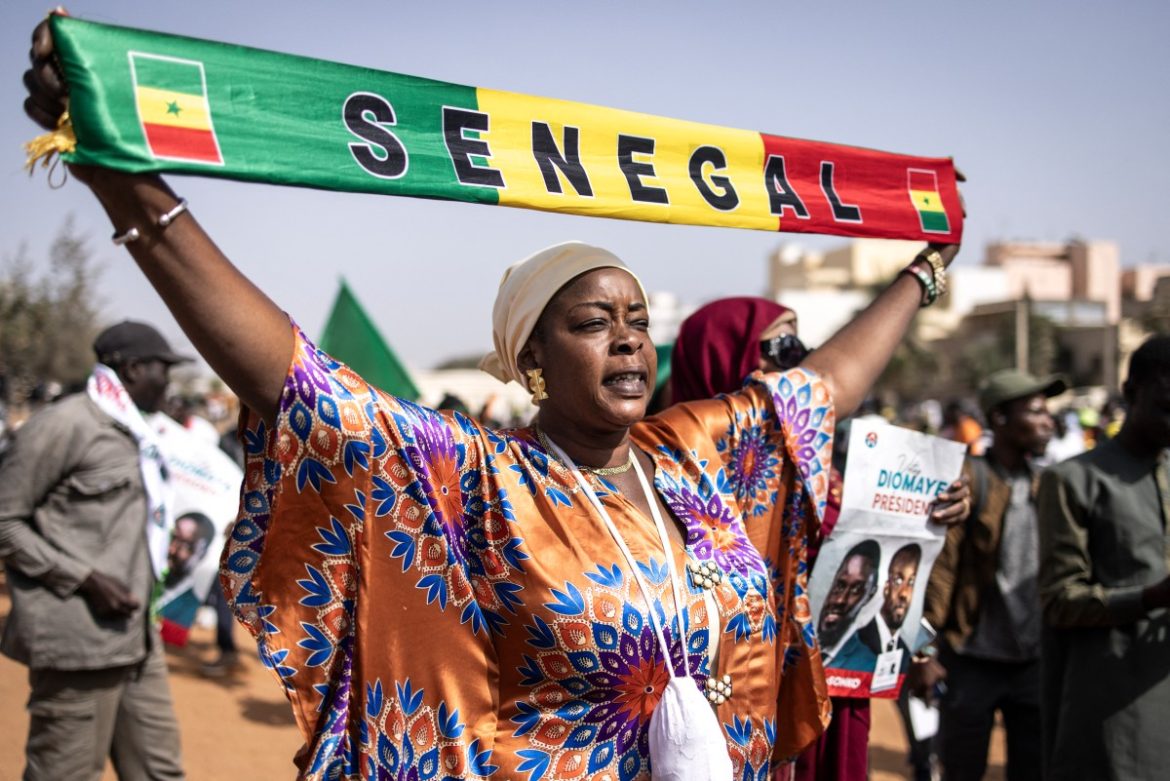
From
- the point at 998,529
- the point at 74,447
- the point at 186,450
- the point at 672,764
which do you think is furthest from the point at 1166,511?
the point at 186,450

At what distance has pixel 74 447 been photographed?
419cm

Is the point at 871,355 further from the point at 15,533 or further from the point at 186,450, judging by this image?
the point at 186,450

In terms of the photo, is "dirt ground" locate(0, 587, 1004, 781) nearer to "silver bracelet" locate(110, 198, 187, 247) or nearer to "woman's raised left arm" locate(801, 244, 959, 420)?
"woman's raised left arm" locate(801, 244, 959, 420)

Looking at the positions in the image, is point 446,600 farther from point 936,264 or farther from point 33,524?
point 33,524

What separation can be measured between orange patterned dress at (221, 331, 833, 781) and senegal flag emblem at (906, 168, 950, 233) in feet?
4.81

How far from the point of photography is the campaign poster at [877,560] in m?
3.18

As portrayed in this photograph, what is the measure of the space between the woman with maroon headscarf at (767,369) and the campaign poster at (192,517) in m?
2.70

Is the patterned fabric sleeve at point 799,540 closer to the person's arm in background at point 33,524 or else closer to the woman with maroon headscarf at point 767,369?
the woman with maroon headscarf at point 767,369

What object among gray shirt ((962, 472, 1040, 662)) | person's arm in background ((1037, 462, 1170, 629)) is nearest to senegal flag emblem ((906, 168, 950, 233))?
person's arm in background ((1037, 462, 1170, 629))

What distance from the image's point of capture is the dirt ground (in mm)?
6445

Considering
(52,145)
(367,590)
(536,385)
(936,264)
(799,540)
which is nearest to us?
(52,145)

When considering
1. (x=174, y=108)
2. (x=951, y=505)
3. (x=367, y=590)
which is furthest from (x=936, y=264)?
(x=174, y=108)

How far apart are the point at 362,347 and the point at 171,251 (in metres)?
6.62

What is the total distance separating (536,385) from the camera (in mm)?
2377
